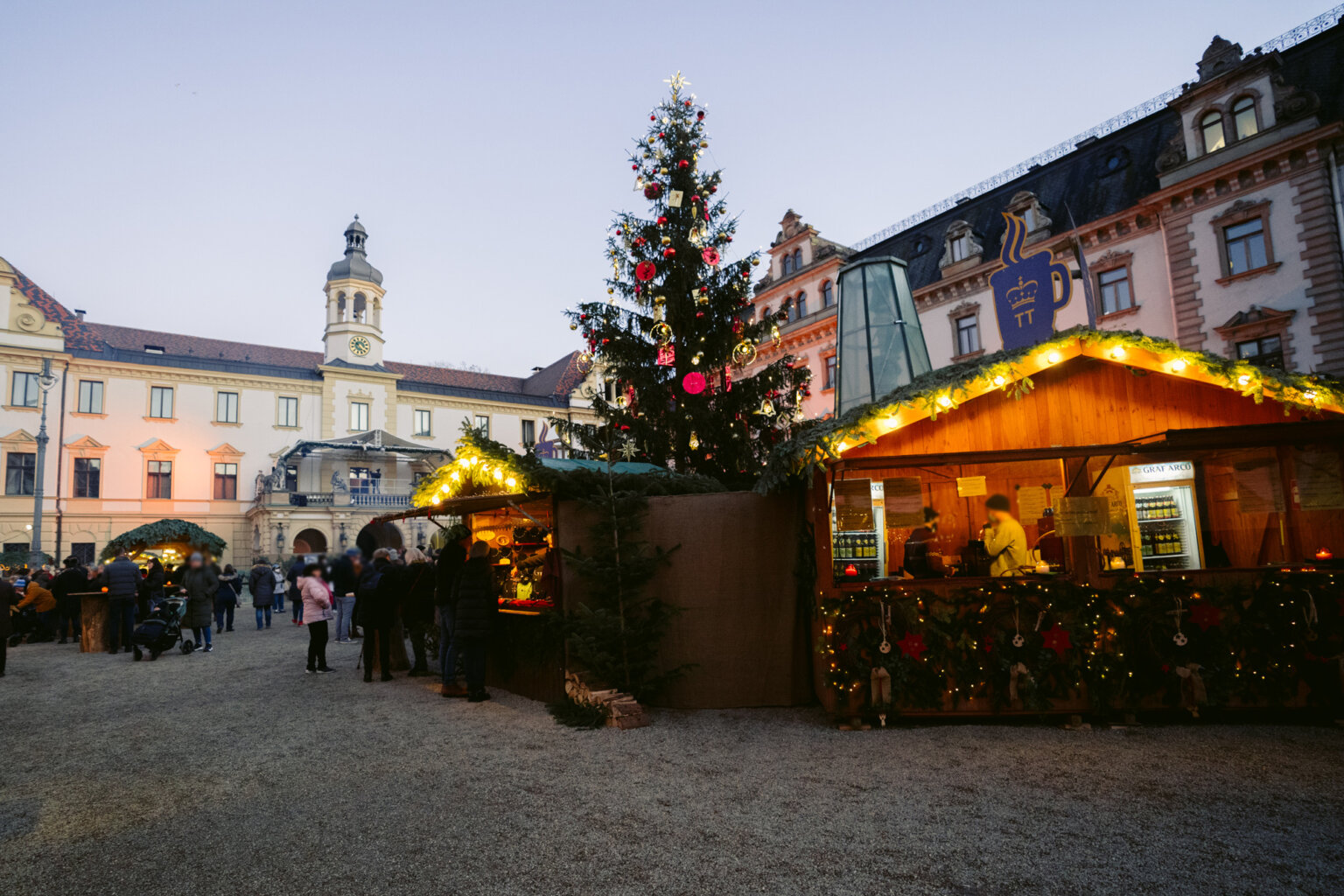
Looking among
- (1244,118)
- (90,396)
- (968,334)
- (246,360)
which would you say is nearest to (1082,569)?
(1244,118)

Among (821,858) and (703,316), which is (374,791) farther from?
(703,316)

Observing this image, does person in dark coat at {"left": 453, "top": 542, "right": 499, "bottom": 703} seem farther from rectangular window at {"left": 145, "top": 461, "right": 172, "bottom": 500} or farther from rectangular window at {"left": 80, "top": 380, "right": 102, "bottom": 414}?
rectangular window at {"left": 80, "top": 380, "right": 102, "bottom": 414}

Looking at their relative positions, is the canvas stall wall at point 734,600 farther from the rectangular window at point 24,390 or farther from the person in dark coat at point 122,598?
the rectangular window at point 24,390

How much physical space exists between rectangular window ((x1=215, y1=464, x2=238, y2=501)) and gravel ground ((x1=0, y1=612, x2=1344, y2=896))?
108 feet

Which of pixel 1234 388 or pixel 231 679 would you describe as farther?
pixel 231 679

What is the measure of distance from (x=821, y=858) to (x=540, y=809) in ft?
6.25

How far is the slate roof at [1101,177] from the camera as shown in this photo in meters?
17.7

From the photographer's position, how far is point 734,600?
7848 mm

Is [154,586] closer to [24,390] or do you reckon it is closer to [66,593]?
[66,593]

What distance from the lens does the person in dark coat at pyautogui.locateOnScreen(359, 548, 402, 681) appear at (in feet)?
33.0

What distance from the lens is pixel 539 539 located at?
9.91 meters

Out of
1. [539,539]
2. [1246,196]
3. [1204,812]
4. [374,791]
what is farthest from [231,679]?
[1246,196]

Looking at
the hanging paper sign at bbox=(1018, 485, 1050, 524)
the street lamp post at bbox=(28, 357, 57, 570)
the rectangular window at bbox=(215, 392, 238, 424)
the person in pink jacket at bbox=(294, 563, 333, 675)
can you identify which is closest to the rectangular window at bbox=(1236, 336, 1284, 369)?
the hanging paper sign at bbox=(1018, 485, 1050, 524)

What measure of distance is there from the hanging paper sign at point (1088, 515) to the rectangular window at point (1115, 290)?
16.6 meters
